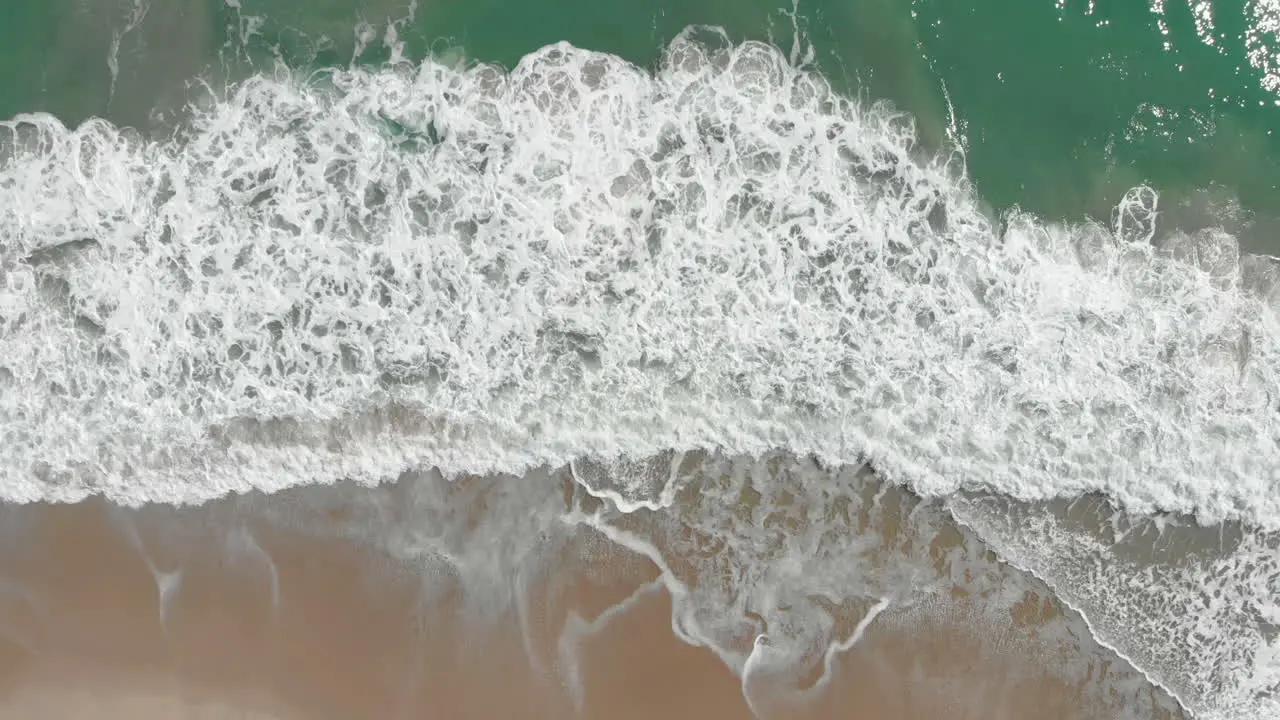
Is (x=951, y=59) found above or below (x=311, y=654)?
above

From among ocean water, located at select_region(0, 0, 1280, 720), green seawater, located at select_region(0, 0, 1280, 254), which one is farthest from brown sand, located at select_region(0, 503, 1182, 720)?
green seawater, located at select_region(0, 0, 1280, 254)

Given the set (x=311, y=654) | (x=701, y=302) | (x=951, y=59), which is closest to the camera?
(x=311, y=654)

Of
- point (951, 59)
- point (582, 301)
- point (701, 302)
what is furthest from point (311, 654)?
point (951, 59)

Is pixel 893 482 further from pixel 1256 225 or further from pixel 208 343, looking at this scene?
pixel 208 343

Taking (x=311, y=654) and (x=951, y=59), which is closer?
(x=311, y=654)

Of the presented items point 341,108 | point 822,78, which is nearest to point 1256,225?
point 822,78

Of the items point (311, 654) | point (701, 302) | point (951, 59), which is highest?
point (951, 59)

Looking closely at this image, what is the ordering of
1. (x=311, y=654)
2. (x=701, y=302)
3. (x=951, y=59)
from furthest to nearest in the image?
(x=951, y=59), (x=701, y=302), (x=311, y=654)

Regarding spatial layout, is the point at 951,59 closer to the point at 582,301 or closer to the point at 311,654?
the point at 582,301
